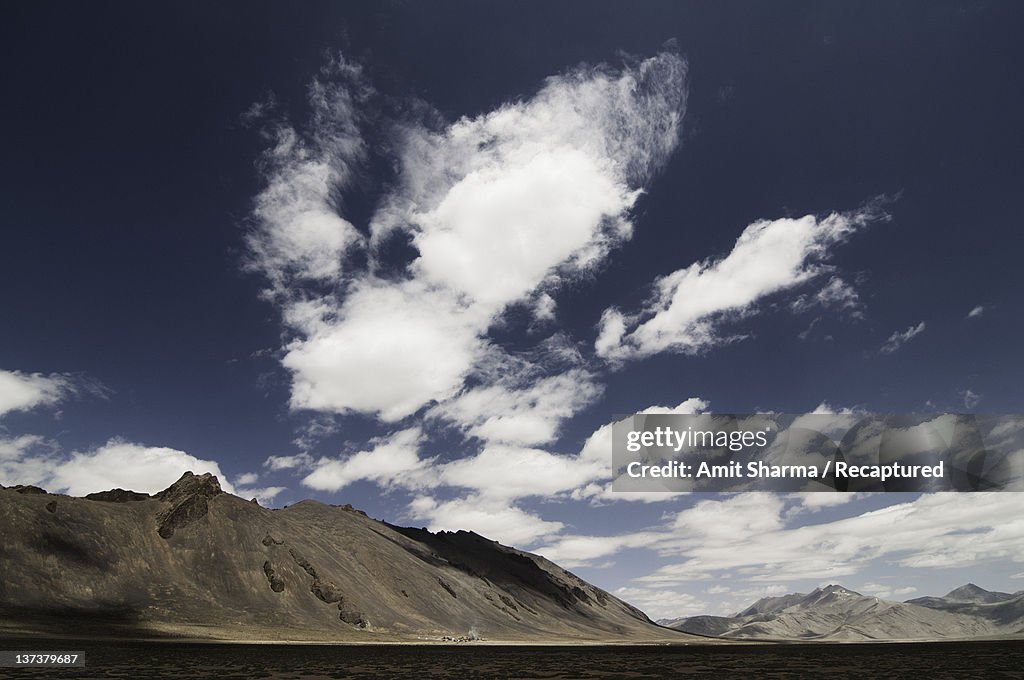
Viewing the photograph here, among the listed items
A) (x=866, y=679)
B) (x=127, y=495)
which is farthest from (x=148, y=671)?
(x=127, y=495)

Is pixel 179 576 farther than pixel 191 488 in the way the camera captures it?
No

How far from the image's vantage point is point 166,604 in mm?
132500

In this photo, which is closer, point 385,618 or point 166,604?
point 166,604

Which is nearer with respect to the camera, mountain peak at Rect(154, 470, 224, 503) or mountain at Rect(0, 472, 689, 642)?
mountain at Rect(0, 472, 689, 642)

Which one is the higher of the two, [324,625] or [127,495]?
[127,495]

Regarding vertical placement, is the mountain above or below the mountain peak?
below

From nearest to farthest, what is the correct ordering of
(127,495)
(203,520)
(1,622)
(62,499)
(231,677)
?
(231,677), (1,622), (62,499), (203,520), (127,495)

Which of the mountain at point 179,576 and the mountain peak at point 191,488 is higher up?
the mountain peak at point 191,488

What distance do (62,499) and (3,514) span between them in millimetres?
16431

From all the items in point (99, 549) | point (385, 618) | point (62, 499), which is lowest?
point (385, 618)

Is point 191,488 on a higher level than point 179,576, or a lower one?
higher

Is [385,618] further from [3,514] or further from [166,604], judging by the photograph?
[3,514]

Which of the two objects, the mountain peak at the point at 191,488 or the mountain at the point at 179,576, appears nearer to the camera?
the mountain at the point at 179,576

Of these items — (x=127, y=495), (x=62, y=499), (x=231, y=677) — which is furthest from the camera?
(x=127, y=495)
